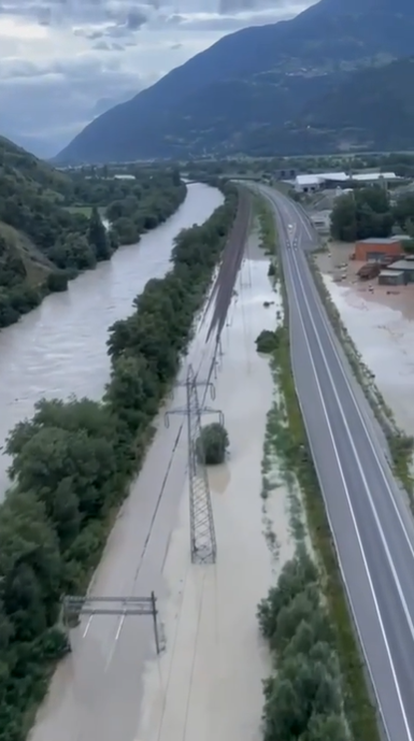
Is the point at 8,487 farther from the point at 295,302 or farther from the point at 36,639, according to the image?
the point at 295,302

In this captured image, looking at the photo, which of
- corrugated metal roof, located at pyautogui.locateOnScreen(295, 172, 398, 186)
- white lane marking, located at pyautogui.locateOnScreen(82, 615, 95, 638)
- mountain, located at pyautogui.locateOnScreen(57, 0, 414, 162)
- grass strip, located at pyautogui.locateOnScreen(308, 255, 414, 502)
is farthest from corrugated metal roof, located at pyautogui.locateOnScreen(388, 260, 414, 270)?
mountain, located at pyautogui.locateOnScreen(57, 0, 414, 162)

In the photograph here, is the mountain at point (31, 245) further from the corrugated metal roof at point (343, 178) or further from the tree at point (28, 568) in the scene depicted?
the corrugated metal roof at point (343, 178)

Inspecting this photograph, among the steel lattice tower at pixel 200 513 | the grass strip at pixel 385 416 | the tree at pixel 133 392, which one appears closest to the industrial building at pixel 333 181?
the grass strip at pixel 385 416

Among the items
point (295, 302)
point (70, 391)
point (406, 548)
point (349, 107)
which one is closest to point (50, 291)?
point (295, 302)

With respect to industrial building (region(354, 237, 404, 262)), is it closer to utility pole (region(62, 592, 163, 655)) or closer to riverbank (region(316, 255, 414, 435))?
riverbank (region(316, 255, 414, 435))

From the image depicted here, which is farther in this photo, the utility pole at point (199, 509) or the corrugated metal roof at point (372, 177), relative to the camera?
the corrugated metal roof at point (372, 177)

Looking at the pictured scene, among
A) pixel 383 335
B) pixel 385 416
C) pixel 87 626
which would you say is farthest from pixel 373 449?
pixel 383 335

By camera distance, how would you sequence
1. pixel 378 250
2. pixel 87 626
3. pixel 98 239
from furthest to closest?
pixel 98 239, pixel 378 250, pixel 87 626

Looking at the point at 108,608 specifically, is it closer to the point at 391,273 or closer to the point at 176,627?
the point at 176,627
